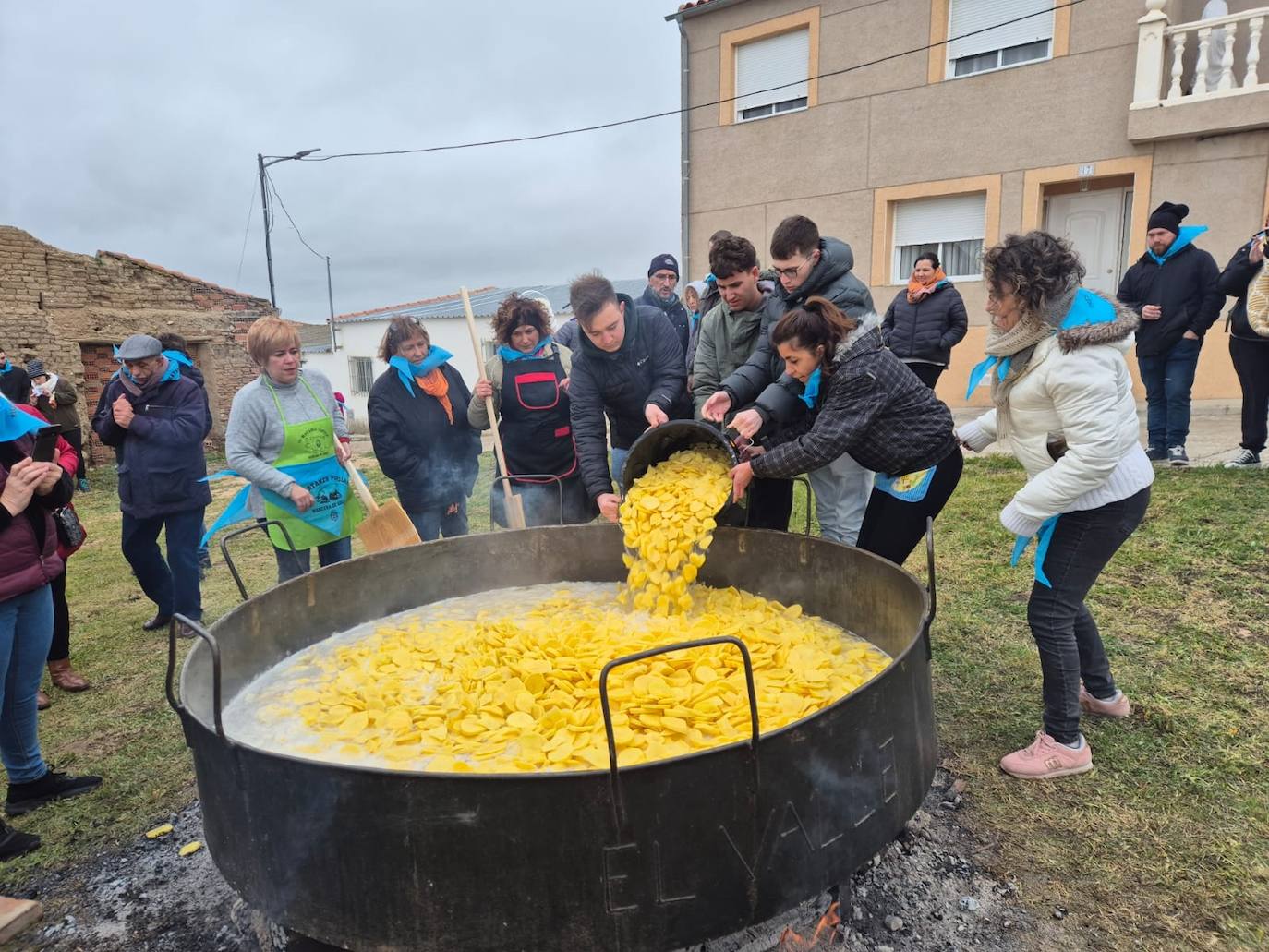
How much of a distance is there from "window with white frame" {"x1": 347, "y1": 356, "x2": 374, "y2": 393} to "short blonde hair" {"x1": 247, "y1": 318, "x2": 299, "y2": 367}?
1964 cm

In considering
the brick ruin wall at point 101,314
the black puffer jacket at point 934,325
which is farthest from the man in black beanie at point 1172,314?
the brick ruin wall at point 101,314

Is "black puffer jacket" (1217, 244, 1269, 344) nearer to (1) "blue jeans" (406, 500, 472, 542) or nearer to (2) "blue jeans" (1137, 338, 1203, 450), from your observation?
(2) "blue jeans" (1137, 338, 1203, 450)

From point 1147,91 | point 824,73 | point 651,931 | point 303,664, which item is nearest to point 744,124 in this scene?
point 824,73

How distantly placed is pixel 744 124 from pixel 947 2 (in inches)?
112

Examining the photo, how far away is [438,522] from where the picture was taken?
14.5ft

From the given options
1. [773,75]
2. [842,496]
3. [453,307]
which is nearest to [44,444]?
[842,496]

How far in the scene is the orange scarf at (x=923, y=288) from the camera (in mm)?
6301

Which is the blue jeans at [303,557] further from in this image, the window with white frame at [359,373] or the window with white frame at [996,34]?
the window with white frame at [359,373]

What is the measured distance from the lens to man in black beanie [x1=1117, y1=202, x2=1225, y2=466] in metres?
5.86

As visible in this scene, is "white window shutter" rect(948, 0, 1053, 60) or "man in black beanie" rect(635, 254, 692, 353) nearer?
"man in black beanie" rect(635, 254, 692, 353)

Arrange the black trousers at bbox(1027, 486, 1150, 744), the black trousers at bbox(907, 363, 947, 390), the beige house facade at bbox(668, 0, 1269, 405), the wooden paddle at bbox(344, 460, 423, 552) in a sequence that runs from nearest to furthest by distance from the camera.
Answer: the black trousers at bbox(1027, 486, 1150, 744)
the wooden paddle at bbox(344, 460, 423, 552)
the black trousers at bbox(907, 363, 947, 390)
the beige house facade at bbox(668, 0, 1269, 405)

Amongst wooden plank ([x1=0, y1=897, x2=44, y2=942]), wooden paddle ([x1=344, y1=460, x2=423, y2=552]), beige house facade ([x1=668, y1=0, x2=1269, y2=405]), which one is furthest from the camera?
beige house facade ([x1=668, y1=0, x2=1269, y2=405])

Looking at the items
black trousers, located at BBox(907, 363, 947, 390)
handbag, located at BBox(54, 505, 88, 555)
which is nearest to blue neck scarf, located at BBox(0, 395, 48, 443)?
handbag, located at BBox(54, 505, 88, 555)

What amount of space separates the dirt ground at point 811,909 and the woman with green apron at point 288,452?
4.82 ft
